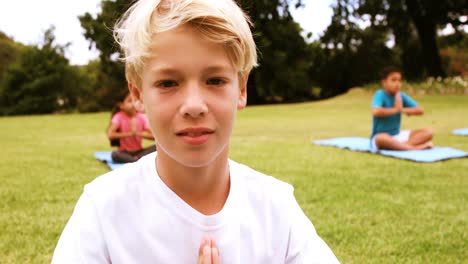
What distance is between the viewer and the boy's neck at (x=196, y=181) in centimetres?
142

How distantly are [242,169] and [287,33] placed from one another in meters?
27.7

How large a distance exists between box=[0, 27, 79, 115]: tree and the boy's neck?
27.4 meters

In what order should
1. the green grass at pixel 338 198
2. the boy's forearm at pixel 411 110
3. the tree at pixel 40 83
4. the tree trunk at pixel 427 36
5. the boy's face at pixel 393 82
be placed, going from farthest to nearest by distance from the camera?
the tree at pixel 40 83 < the tree trunk at pixel 427 36 < the boy's face at pixel 393 82 < the boy's forearm at pixel 411 110 < the green grass at pixel 338 198

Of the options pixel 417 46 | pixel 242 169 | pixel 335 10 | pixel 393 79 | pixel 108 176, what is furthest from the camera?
pixel 417 46

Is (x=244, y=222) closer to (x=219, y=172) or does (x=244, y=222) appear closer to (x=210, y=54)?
(x=219, y=172)

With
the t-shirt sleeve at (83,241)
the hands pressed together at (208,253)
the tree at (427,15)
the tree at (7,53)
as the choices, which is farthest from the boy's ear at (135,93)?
the tree at (7,53)

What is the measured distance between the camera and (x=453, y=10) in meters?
25.5

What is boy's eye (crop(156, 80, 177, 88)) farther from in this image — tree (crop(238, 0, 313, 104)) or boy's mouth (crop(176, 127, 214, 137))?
tree (crop(238, 0, 313, 104))

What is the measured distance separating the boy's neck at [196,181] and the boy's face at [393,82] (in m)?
5.85

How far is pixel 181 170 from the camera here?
1412 mm

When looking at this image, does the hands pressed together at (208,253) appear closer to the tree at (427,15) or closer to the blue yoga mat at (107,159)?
the blue yoga mat at (107,159)

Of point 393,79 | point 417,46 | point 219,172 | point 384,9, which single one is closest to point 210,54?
point 219,172

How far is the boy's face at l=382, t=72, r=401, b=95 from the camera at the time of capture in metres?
6.73

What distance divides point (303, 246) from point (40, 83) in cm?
2816
